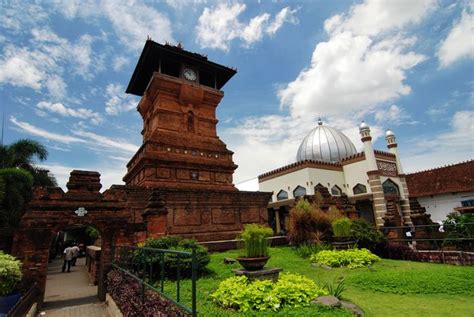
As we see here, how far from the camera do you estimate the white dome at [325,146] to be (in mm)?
29500

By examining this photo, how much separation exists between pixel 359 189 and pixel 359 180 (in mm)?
881

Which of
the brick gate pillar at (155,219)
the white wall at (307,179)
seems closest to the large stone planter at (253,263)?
the brick gate pillar at (155,219)

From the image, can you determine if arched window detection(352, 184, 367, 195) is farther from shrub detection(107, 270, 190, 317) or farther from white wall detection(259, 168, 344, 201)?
shrub detection(107, 270, 190, 317)

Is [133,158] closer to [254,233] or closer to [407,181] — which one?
[254,233]

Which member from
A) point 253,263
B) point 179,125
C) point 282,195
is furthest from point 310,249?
point 282,195

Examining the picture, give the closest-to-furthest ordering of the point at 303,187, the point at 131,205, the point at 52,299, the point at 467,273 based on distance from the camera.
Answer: the point at 467,273, the point at 52,299, the point at 131,205, the point at 303,187

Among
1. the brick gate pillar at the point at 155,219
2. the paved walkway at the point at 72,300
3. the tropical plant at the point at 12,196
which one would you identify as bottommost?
the paved walkway at the point at 72,300

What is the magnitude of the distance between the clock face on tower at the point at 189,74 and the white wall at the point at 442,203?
954 inches

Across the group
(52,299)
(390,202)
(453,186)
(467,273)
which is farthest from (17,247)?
(453,186)

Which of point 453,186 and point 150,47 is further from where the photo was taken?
point 453,186

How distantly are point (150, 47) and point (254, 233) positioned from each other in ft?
49.7

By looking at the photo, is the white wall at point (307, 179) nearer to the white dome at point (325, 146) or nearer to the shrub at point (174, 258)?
the white dome at point (325, 146)

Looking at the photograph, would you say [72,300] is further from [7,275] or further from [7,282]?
[7,275]

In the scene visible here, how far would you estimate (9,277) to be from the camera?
6586 mm
